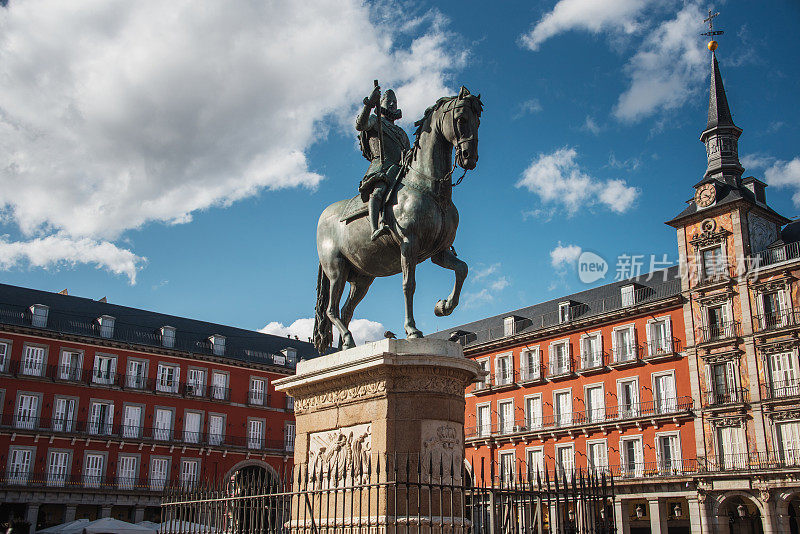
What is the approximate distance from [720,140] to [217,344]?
115ft

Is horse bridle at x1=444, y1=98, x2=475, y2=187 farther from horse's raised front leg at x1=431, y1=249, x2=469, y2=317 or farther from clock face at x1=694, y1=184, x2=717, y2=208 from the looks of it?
clock face at x1=694, y1=184, x2=717, y2=208

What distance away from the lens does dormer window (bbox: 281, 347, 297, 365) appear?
56566mm

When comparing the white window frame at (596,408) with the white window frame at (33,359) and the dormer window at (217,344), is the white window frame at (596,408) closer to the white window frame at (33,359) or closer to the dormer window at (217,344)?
the dormer window at (217,344)

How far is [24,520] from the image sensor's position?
4125cm

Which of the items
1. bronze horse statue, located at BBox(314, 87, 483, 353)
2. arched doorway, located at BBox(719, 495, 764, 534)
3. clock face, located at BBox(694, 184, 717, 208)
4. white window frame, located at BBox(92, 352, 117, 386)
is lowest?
arched doorway, located at BBox(719, 495, 764, 534)

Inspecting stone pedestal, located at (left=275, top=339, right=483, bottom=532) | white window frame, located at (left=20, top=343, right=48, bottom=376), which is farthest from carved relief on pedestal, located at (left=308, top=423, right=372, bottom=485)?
white window frame, located at (left=20, top=343, right=48, bottom=376)

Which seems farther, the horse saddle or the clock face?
the clock face

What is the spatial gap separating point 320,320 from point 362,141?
2.44 meters

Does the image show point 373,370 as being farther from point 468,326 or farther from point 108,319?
point 468,326

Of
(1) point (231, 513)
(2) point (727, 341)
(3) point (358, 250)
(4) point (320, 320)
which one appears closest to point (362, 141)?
(3) point (358, 250)

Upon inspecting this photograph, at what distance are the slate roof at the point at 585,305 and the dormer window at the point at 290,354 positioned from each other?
1191 centimetres

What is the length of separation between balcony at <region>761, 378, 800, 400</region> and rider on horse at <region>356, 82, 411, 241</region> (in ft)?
103

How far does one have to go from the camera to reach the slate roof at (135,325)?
154 feet

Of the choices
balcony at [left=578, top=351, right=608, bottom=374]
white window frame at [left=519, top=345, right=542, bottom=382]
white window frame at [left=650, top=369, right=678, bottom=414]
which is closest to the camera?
white window frame at [left=650, top=369, right=678, bottom=414]
